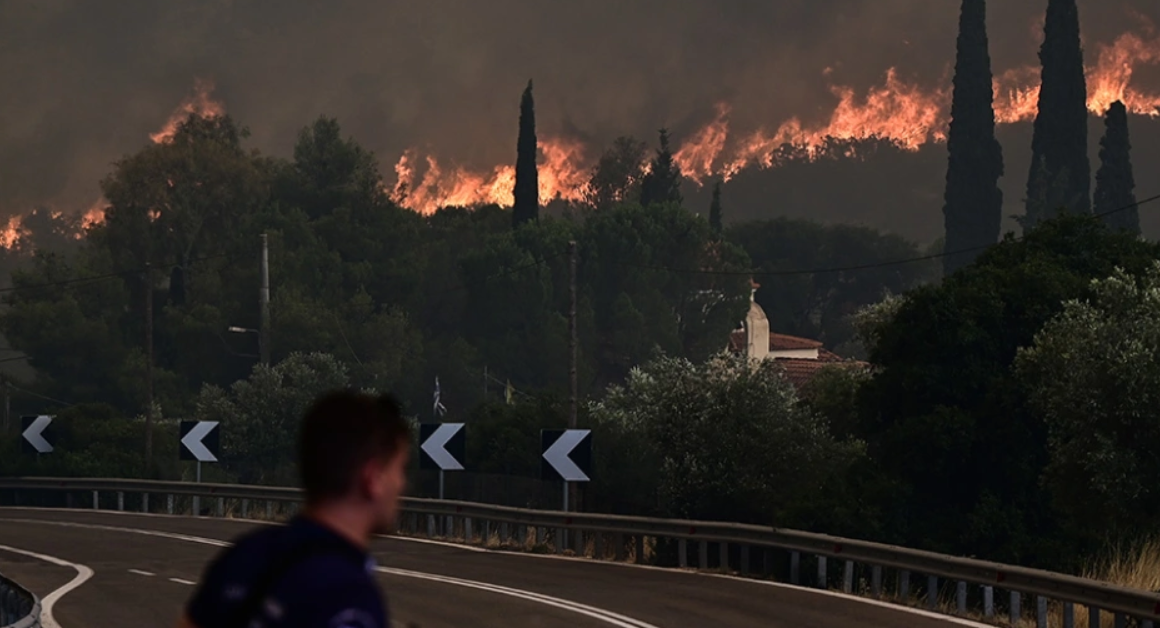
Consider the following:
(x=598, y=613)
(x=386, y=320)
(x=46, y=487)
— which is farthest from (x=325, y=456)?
(x=386, y=320)

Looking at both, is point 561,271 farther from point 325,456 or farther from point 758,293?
point 325,456

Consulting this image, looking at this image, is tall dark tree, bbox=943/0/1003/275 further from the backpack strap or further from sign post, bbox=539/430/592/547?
the backpack strap

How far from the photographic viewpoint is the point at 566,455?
106 feet

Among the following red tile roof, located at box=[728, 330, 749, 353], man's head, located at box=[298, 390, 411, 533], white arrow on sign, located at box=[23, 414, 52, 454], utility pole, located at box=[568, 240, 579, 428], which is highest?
red tile roof, located at box=[728, 330, 749, 353]

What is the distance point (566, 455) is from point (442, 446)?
12.2ft

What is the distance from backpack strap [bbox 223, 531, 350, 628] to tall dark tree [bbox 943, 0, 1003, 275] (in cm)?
10051

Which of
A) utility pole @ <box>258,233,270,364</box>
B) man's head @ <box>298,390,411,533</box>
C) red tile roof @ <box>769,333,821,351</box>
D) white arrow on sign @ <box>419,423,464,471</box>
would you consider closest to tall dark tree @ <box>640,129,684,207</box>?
red tile roof @ <box>769,333,821,351</box>

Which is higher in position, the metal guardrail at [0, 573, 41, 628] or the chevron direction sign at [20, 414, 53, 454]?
the chevron direction sign at [20, 414, 53, 454]

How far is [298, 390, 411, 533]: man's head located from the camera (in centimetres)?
379

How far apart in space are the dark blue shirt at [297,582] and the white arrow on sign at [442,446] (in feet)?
102

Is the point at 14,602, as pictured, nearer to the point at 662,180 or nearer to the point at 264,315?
the point at 264,315

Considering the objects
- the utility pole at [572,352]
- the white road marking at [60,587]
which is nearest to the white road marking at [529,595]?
the white road marking at [60,587]

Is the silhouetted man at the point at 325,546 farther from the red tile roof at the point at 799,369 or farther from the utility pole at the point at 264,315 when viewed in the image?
the red tile roof at the point at 799,369

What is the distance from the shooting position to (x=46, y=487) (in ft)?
156
